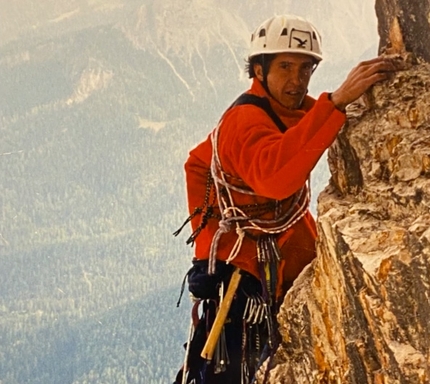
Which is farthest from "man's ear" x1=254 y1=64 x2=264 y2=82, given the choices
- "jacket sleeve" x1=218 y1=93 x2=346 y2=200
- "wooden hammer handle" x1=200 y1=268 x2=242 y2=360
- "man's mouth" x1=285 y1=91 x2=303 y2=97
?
"wooden hammer handle" x1=200 y1=268 x2=242 y2=360

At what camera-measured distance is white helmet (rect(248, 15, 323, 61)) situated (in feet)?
11.0

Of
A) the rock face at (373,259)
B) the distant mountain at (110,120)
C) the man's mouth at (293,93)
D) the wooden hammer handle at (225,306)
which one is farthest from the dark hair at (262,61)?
the distant mountain at (110,120)

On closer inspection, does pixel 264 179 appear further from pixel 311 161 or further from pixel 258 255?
pixel 258 255

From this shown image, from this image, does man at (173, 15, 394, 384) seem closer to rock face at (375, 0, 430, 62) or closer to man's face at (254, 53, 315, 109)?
man's face at (254, 53, 315, 109)

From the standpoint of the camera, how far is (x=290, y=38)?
335 cm

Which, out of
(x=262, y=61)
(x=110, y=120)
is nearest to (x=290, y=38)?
(x=262, y=61)

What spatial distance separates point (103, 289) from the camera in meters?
126

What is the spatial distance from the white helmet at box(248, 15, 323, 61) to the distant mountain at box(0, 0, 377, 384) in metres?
120

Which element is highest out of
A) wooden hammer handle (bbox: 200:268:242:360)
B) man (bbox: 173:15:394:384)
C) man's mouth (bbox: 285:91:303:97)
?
man's mouth (bbox: 285:91:303:97)

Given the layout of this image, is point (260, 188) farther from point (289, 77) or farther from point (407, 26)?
point (407, 26)

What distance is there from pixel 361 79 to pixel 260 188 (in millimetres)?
664

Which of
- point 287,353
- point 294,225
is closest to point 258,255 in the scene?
point 294,225

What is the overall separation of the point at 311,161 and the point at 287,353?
50.1 inches

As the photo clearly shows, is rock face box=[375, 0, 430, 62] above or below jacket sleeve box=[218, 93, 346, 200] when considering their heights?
above
